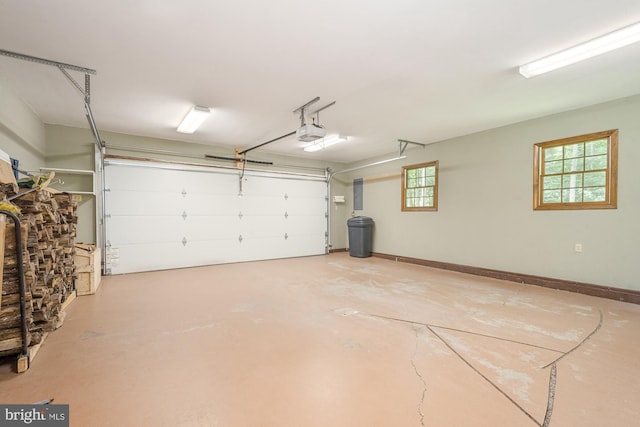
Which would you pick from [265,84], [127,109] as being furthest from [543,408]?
[127,109]

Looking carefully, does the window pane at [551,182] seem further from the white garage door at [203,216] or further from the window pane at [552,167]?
the white garage door at [203,216]

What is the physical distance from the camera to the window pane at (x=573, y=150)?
4125 millimetres

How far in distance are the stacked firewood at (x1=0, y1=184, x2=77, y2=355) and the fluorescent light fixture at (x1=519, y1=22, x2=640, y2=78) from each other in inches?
188

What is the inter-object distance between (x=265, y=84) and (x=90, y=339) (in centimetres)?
314

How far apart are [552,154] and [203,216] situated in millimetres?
6572

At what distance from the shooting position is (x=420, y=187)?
642 centimetres

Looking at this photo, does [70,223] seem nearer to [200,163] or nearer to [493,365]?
[200,163]

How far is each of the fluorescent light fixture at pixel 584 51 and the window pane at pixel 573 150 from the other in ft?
6.66

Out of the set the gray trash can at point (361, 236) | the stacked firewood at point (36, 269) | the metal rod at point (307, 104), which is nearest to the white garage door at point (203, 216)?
the gray trash can at point (361, 236)

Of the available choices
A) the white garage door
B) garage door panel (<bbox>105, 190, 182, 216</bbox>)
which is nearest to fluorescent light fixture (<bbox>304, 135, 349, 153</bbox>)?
the white garage door

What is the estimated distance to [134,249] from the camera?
17.7 ft

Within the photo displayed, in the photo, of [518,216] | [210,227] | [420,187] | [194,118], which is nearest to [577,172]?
[518,216]

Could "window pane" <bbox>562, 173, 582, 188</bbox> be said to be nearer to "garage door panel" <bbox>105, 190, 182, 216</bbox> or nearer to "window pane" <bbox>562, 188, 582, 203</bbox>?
"window pane" <bbox>562, 188, 582, 203</bbox>

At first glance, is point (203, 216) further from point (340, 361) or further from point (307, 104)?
point (340, 361)
